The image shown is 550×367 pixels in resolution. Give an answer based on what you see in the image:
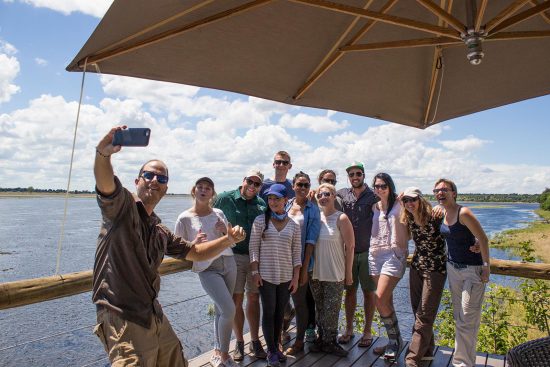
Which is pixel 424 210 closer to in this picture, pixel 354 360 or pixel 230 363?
pixel 354 360

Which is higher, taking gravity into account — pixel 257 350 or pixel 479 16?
pixel 479 16

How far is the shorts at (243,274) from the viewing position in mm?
3615

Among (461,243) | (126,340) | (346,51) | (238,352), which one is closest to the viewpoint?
(126,340)

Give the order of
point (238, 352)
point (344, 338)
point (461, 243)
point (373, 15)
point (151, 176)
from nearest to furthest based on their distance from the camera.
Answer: point (151, 176)
point (373, 15)
point (461, 243)
point (238, 352)
point (344, 338)

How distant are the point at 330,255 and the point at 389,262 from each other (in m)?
0.49

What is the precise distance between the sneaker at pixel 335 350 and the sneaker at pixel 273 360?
47 cm

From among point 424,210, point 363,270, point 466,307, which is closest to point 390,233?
point 424,210

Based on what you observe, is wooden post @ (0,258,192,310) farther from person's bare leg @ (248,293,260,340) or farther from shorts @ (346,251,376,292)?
shorts @ (346,251,376,292)

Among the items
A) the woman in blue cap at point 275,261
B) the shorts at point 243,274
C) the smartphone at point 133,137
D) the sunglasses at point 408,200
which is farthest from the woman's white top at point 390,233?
the smartphone at point 133,137

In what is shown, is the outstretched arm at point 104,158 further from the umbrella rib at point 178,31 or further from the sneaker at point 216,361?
the sneaker at point 216,361

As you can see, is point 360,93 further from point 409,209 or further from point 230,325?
point 230,325

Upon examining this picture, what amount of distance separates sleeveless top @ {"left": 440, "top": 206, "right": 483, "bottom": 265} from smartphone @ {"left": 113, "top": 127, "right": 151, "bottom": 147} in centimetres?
245

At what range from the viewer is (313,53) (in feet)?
10.3

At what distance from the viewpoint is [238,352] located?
11.6 feet
